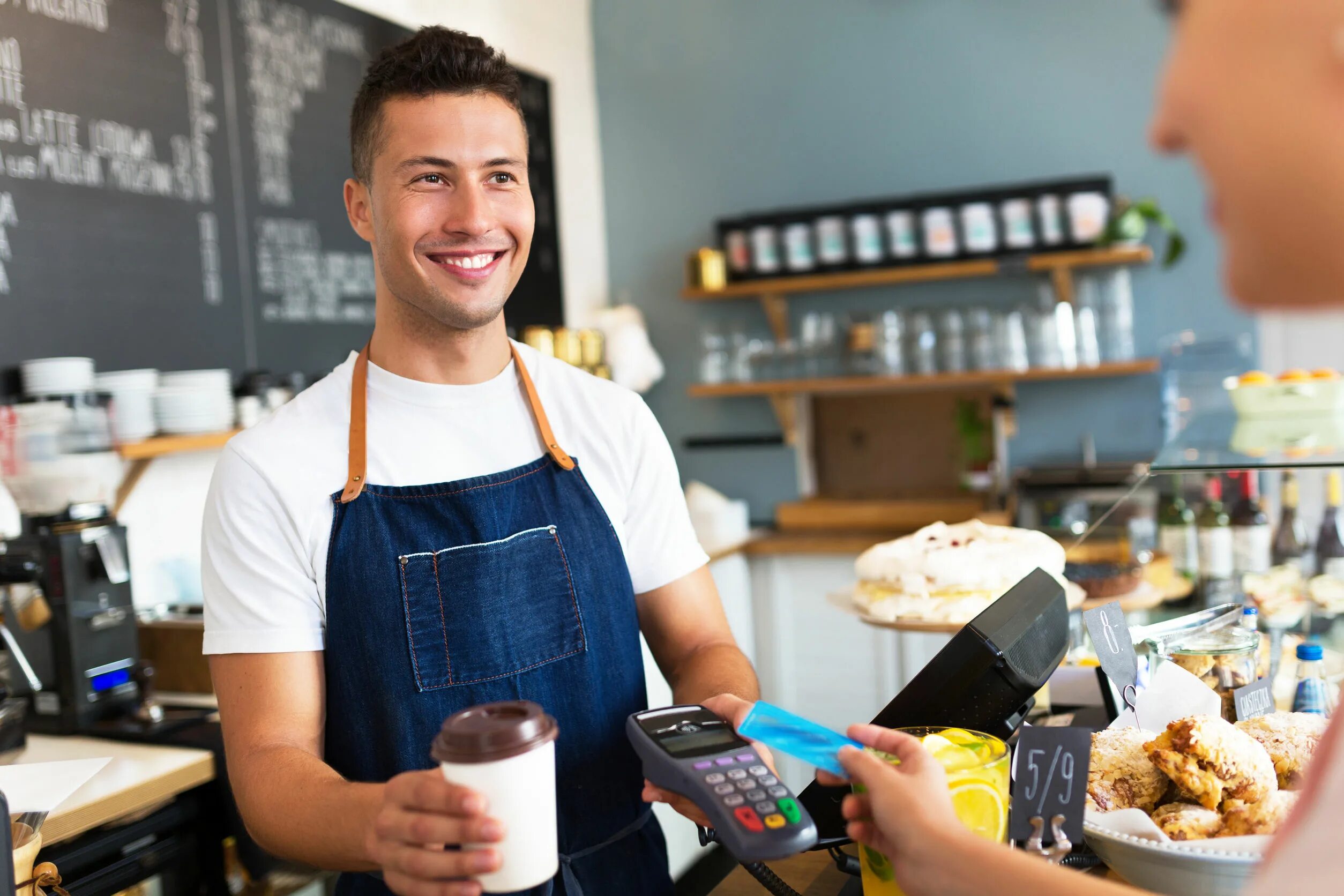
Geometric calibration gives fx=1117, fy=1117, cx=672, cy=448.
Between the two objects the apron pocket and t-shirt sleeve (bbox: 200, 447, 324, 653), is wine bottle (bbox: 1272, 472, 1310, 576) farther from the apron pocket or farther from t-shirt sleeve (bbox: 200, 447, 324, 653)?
t-shirt sleeve (bbox: 200, 447, 324, 653)

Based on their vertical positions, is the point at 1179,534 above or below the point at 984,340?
below

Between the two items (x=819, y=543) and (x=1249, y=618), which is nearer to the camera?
(x=1249, y=618)

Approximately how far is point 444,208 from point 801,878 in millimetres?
924

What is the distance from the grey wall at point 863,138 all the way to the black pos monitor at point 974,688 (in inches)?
127

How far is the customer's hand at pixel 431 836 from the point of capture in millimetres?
800

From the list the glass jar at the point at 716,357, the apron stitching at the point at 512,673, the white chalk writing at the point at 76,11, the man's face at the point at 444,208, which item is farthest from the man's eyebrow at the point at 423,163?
the glass jar at the point at 716,357

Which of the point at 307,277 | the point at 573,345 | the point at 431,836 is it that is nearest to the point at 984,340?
the point at 573,345

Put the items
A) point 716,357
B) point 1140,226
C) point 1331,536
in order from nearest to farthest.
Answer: point 1331,536
point 1140,226
point 716,357

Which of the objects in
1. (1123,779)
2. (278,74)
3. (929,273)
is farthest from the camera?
(929,273)

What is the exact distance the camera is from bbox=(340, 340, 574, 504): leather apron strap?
1404 mm

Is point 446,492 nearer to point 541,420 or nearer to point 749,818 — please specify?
point 541,420

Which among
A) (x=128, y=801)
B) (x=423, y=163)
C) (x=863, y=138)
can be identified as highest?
(x=863, y=138)

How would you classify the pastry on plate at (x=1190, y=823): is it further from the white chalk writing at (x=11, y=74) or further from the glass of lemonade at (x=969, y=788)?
the white chalk writing at (x=11, y=74)

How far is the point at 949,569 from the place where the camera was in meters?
1.80
